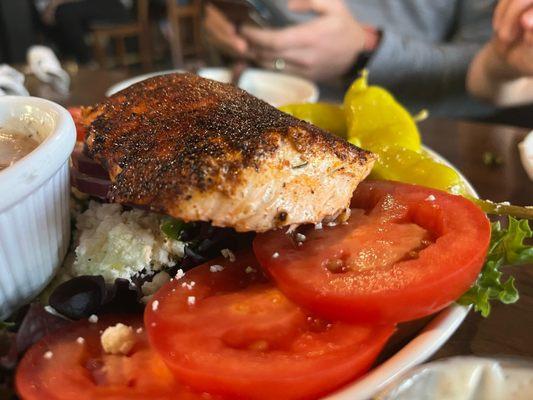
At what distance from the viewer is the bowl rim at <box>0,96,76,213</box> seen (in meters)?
0.85

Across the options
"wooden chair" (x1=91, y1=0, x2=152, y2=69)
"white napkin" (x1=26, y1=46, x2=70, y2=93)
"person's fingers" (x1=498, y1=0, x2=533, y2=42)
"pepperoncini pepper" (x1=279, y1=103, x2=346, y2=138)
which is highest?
"person's fingers" (x1=498, y1=0, x2=533, y2=42)

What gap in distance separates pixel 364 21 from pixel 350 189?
8.95 feet

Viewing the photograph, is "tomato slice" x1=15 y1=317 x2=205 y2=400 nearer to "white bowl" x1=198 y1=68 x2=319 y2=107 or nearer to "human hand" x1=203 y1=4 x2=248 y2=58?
"white bowl" x1=198 y1=68 x2=319 y2=107

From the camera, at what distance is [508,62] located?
227cm

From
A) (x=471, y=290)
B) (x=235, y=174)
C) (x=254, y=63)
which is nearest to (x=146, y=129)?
(x=235, y=174)

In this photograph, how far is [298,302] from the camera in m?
0.86

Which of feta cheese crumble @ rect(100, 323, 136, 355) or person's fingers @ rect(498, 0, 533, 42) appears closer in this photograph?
feta cheese crumble @ rect(100, 323, 136, 355)

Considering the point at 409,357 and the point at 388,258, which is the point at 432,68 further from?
the point at 409,357

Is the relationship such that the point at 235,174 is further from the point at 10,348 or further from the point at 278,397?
the point at 10,348

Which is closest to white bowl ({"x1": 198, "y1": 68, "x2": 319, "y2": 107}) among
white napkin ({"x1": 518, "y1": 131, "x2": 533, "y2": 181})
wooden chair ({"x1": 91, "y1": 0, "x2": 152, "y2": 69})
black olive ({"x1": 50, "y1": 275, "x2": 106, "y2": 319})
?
white napkin ({"x1": 518, "y1": 131, "x2": 533, "y2": 181})

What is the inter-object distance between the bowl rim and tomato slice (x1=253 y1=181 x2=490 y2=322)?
379mm

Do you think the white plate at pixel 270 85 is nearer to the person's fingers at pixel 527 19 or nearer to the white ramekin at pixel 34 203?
the person's fingers at pixel 527 19

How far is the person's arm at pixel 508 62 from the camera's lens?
2.02 meters

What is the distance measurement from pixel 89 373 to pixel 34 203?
0.31m
